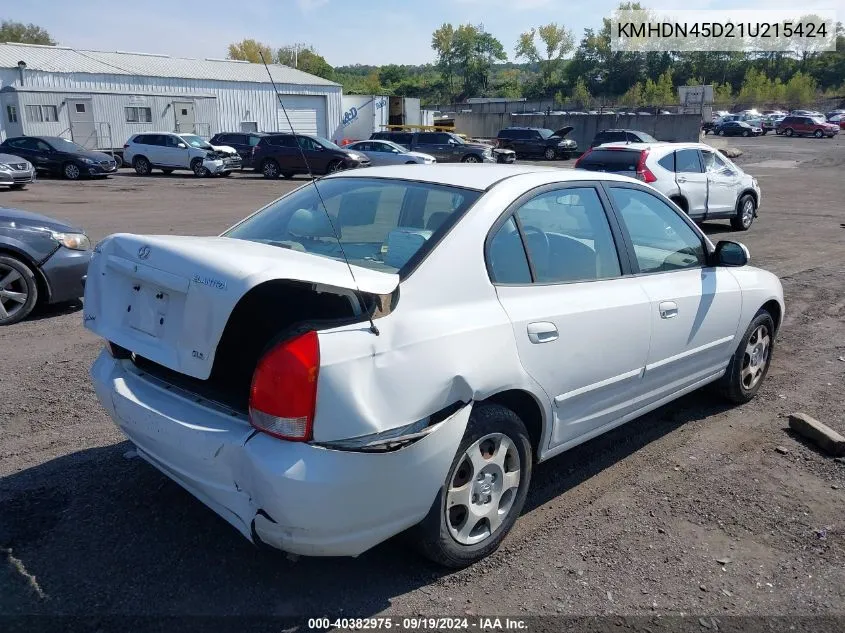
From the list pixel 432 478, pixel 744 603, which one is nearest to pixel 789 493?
pixel 744 603

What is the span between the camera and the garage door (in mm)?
42750

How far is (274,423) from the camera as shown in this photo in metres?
2.48

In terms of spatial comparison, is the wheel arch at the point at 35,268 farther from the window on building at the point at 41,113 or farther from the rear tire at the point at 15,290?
the window on building at the point at 41,113

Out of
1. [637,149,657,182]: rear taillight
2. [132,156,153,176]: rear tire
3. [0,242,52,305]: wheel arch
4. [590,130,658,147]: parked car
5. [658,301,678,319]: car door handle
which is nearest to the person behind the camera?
[658,301,678,319]: car door handle

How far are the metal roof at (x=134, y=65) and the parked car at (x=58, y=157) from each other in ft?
31.7

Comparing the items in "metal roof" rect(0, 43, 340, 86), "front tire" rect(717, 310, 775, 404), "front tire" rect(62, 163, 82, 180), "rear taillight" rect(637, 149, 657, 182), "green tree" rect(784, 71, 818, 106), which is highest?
"green tree" rect(784, 71, 818, 106)

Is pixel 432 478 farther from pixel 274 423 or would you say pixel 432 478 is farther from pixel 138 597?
pixel 138 597

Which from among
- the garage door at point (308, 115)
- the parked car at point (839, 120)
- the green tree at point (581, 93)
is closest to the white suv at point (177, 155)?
A: the garage door at point (308, 115)

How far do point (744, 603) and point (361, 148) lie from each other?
89.0 ft

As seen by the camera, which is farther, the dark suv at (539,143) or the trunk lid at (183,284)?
the dark suv at (539,143)

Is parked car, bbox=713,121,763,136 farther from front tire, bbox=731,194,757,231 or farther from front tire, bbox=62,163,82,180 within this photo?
front tire, bbox=62,163,82,180

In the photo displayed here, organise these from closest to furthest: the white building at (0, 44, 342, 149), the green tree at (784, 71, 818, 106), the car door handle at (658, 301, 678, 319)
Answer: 1. the car door handle at (658, 301, 678, 319)
2. the white building at (0, 44, 342, 149)
3. the green tree at (784, 71, 818, 106)

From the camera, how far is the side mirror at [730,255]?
4.41 m

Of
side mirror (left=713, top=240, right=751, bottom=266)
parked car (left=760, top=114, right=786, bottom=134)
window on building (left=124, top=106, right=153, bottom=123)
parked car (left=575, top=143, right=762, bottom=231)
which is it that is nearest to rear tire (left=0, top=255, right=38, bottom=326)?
side mirror (left=713, top=240, right=751, bottom=266)
